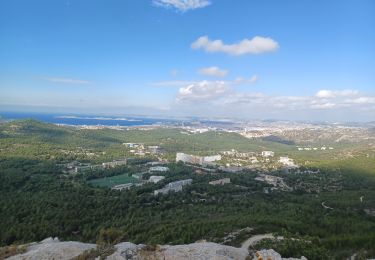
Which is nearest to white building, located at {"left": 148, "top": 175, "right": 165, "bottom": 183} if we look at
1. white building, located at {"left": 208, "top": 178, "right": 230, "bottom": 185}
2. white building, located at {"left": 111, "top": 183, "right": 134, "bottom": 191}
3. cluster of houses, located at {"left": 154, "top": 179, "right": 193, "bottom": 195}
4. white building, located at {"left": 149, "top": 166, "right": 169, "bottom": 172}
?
cluster of houses, located at {"left": 154, "top": 179, "right": 193, "bottom": 195}

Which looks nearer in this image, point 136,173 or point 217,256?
point 217,256

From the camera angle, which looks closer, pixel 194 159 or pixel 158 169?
pixel 158 169

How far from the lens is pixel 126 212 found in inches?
1457

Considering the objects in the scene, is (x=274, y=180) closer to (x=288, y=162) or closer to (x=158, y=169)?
(x=158, y=169)

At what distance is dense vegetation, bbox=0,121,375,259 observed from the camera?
88.4 feet

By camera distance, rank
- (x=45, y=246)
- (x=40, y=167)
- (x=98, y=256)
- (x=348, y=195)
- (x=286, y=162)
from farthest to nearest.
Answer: (x=286, y=162) → (x=40, y=167) → (x=348, y=195) → (x=45, y=246) → (x=98, y=256)

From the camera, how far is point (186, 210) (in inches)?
1483

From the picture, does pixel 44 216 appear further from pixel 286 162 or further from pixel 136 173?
pixel 286 162

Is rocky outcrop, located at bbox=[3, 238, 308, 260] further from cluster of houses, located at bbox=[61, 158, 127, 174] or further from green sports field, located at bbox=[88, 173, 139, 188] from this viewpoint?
cluster of houses, located at bbox=[61, 158, 127, 174]

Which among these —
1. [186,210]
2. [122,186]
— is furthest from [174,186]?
[186,210]

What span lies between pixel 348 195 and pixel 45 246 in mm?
40244

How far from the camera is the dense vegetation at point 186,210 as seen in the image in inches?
1061

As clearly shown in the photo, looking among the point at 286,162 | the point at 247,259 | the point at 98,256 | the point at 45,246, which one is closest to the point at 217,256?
the point at 247,259

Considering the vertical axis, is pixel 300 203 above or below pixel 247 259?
below
